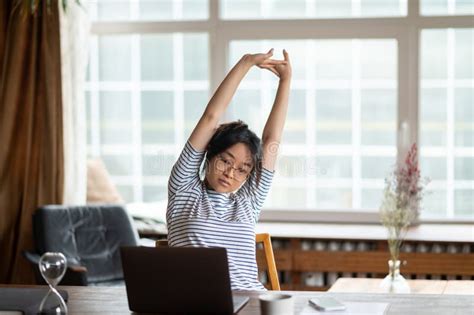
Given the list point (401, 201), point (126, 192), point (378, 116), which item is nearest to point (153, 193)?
point (126, 192)

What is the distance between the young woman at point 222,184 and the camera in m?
2.95

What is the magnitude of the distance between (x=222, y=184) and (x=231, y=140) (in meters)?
0.15

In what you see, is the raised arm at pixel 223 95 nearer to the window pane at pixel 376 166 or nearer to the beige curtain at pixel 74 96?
the beige curtain at pixel 74 96

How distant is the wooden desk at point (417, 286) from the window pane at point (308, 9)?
5.88ft

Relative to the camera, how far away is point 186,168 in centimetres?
302

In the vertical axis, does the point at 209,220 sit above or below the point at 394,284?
above

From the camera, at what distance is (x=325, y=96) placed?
576cm

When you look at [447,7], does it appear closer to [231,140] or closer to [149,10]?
[149,10]

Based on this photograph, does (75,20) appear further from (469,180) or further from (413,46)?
(469,180)

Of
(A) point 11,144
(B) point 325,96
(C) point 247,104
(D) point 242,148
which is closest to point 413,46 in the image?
(B) point 325,96

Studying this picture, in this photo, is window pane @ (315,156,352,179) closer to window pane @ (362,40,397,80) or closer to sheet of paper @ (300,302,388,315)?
window pane @ (362,40,397,80)

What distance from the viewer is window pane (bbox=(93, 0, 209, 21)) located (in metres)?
5.88

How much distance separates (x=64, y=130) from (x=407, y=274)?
2.14 metres

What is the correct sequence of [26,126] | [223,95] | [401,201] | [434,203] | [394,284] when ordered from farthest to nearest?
[434,203]
[26,126]
[401,201]
[394,284]
[223,95]
